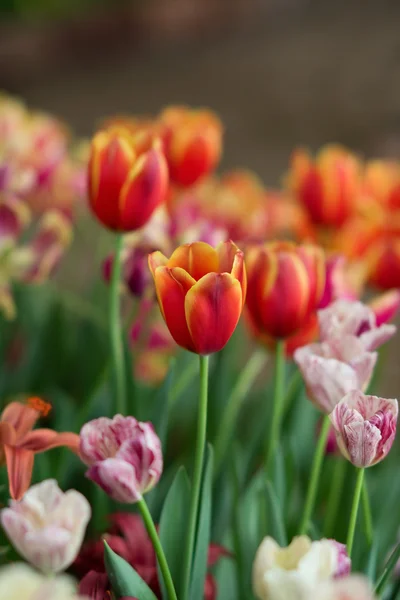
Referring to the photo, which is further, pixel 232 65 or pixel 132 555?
pixel 232 65

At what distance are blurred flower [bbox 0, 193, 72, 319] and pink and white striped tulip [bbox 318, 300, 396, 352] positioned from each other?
0.22m

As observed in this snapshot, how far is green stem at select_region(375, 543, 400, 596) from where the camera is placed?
0.89 ft

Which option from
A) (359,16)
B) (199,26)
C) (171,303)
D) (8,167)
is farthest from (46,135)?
(199,26)

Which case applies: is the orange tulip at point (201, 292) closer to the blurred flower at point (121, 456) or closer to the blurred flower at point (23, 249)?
the blurred flower at point (121, 456)

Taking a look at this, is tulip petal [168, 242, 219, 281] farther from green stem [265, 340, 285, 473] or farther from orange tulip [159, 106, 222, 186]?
orange tulip [159, 106, 222, 186]

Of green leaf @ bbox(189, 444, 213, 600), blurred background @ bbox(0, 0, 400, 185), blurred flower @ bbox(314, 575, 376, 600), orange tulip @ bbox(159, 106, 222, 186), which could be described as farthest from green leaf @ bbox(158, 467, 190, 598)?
blurred background @ bbox(0, 0, 400, 185)

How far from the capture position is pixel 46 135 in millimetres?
605

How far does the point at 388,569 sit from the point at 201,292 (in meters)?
0.12

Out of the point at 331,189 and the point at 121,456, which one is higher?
the point at 331,189

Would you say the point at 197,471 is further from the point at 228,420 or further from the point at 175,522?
the point at 228,420

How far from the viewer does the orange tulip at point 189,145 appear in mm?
543

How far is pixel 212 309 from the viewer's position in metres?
0.27

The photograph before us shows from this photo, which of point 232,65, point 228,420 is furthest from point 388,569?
point 232,65

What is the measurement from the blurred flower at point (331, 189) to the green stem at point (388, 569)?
13.2 inches
